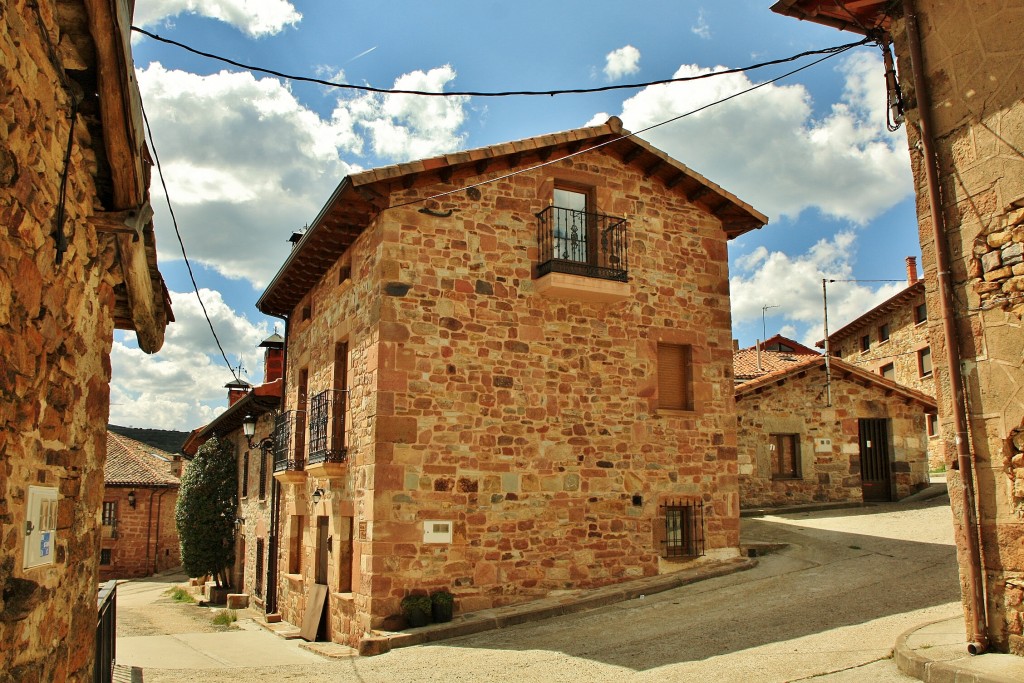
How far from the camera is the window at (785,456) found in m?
18.6

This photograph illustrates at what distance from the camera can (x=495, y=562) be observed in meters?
11.4

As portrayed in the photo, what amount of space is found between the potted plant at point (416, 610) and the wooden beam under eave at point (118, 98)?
735 centimetres

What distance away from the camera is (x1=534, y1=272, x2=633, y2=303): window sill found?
12.0 meters

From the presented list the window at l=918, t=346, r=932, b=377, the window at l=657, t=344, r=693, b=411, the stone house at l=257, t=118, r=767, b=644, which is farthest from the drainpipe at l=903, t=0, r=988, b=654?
the window at l=918, t=346, r=932, b=377

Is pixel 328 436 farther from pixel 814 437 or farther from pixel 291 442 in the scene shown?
pixel 814 437

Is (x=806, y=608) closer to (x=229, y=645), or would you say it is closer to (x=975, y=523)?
(x=975, y=523)

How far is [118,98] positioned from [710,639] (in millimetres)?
7807

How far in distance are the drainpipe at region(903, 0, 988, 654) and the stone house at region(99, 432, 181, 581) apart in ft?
101

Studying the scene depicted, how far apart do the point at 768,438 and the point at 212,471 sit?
47.1 ft

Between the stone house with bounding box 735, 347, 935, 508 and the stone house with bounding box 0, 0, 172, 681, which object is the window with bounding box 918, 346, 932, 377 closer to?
the stone house with bounding box 735, 347, 935, 508

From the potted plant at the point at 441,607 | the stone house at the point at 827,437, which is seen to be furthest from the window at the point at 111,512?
the potted plant at the point at 441,607

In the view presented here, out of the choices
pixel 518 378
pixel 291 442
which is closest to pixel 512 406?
pixel 518 378

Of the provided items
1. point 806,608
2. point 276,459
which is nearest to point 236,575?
point 276,459

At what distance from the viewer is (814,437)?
18609 millimetres
